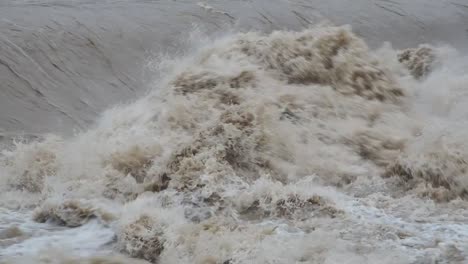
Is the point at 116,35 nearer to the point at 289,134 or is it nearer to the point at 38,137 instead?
the point at 38,137

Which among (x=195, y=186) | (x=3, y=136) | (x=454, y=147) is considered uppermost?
(x=454, y=147)

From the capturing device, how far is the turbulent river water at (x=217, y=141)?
12.7 ft

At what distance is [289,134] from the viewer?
212 inches

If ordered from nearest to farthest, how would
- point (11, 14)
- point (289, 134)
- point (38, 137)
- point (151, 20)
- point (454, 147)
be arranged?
point (454, 147), point (289, 134), point (38, 137), point (11, 14), point (151, 20)

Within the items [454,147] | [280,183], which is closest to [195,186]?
[280,183]

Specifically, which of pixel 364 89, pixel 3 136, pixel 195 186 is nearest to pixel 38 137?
pixel 3 136

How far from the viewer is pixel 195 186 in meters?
4.55

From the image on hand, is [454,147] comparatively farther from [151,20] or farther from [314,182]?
[151,20]

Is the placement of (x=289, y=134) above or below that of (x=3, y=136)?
above

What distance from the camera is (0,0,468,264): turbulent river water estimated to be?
12.7 ft

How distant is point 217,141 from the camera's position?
502cm

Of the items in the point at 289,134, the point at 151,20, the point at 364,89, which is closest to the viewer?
the point at 289,134

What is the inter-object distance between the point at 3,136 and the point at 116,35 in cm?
204

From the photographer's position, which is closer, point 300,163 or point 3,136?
point 300,163
